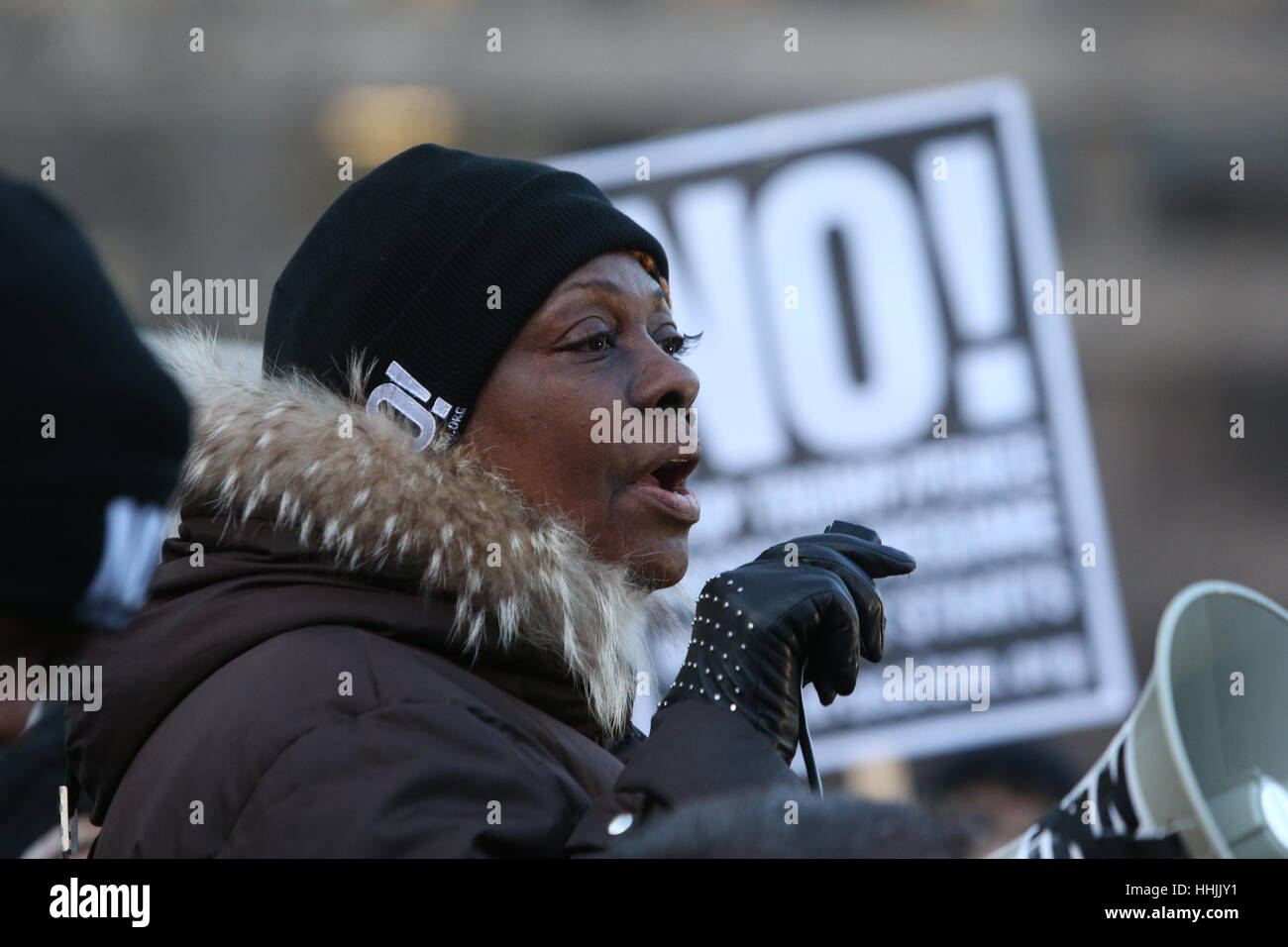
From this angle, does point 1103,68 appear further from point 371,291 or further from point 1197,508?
point 371,291

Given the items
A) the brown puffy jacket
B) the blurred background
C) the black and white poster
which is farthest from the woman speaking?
the blurred background

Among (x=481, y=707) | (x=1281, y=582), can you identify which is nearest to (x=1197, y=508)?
(x=1281, y=582)

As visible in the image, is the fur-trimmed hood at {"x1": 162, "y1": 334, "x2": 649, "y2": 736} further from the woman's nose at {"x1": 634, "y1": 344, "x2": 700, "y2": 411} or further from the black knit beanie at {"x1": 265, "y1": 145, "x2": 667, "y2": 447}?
the woman's nose at {"x1": 634, "y1": 344, "x2": 700, "y2": 411}

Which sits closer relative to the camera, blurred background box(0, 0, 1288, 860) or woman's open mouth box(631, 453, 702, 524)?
woman's open mouth box(631, 453, 702, 524)

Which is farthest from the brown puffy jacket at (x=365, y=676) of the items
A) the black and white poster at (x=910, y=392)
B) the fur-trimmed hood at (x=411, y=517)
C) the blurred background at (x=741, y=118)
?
the blurred background at (x=741, y=118)

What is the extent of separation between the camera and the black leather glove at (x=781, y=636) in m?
1.73

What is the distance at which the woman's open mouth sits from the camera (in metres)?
2.11

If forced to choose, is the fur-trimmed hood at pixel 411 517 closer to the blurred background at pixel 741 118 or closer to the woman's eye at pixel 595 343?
the woman's eye at pixel 595 343

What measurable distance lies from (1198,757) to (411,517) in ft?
3.91

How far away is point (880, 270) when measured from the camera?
17.3 feet

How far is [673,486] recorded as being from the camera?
2.19m

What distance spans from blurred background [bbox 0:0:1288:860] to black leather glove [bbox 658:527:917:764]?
3876mm

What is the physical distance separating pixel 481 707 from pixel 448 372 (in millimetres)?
624
